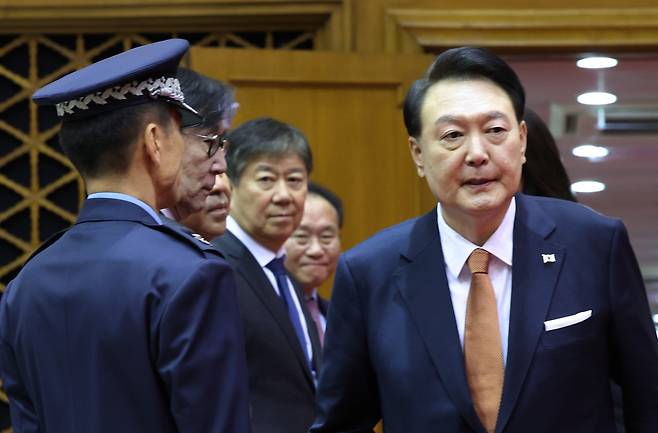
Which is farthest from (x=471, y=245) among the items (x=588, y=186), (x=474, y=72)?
(x=588, y=186)

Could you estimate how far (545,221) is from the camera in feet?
7.94

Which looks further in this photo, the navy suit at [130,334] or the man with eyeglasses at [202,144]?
the man with eyeglasses at [202,144]

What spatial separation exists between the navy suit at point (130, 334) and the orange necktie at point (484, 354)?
45cm

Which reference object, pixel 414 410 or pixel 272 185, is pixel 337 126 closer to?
pixel 272 185

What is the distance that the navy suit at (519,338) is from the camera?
2.26 meters

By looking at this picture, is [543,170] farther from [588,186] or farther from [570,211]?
[588,186]

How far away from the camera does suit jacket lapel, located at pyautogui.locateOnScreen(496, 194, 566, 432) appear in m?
2.25

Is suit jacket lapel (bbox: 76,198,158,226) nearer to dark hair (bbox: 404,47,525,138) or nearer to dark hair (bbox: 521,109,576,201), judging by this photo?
dark hair (bbox: 404,47,525,138)

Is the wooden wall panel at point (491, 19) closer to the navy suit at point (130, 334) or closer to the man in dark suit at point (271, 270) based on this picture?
the man in dark suit at point (271, 270)

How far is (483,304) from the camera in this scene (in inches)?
91.7

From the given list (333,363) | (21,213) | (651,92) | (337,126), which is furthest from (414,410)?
(651,92)

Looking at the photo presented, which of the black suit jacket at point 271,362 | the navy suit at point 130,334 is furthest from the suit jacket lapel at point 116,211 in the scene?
the black suit jacket at point 271,362

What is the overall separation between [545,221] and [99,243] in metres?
0.80

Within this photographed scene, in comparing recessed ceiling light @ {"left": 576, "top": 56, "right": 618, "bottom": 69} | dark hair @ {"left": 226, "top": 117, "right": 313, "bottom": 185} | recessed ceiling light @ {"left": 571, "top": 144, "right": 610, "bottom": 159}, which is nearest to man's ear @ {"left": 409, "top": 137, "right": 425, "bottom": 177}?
dark hair @ {"left": 226, "top": 117, "right": 313, "bottom": 185}
